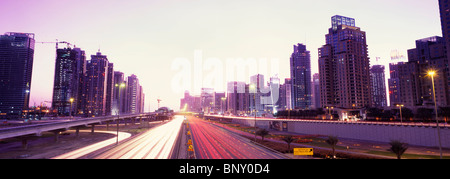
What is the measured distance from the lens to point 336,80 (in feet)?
548

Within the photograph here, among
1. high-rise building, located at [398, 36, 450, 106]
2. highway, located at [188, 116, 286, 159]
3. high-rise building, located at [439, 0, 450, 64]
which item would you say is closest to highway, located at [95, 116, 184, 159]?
highway, located at [188, 116, 286, 159]

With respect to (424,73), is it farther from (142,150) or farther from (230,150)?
(142,150)

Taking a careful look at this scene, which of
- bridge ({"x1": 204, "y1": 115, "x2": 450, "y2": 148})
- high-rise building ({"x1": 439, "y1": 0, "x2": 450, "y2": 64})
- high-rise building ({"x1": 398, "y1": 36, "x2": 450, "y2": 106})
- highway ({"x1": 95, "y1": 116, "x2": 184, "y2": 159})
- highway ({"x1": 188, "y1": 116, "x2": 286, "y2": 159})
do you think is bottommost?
highway ({"x1": 188, "y1": 116, "x2": 286, "y2": 159})

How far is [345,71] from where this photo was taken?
523 ft

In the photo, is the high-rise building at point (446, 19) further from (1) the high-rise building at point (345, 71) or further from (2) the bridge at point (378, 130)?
(2) the bridge at point (378, 130)

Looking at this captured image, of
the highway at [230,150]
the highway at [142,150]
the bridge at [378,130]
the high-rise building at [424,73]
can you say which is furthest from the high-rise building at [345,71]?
the highway at [142,150]

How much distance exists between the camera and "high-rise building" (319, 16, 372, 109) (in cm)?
15462

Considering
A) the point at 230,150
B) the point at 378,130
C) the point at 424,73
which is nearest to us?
the point at 230,150

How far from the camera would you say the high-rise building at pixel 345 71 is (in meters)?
155

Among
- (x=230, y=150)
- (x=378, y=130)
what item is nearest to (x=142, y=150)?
(x=230, y=150)

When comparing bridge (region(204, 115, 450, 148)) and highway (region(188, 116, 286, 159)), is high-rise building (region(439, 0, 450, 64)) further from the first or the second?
highway (region(188, 116, 286, 159))

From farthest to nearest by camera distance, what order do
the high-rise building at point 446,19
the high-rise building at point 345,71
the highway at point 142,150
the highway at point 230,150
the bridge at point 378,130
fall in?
→ the high-rise building at point 345,71, the high-rise building at point 446,19, the bridge at point 378,130, the highway at point 230,150, the highway at point 142,150

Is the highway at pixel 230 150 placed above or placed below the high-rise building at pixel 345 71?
below
